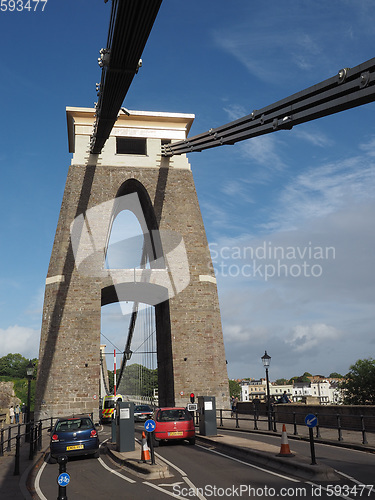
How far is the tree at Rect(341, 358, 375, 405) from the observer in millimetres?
61616

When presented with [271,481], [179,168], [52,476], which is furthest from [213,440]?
[179,168]

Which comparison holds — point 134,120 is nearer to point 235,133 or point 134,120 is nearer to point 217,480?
point 235,133

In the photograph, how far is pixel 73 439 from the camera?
15117 millimetres

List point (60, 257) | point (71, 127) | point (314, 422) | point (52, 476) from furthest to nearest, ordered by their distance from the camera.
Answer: point (71, 127)
point (60, 257)
point (52, 476)
point (314, 422)

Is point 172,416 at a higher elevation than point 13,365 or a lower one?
lower

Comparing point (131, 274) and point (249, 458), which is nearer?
point (249, 458)

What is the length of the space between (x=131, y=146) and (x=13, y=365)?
388 feet

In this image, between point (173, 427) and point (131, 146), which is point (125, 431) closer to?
point (173, 427)

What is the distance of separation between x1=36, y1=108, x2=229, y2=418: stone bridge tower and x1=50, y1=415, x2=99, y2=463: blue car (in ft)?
52.7

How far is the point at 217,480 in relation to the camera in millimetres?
10492

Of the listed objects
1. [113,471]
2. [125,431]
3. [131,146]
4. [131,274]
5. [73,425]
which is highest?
[131,146]

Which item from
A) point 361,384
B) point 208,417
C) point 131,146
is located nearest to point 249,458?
point 208,417

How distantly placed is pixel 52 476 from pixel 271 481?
5.71 metres

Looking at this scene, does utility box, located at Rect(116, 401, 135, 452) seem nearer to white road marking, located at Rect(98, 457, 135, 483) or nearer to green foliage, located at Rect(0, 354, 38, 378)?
white road marking, located at Rect(98, 457, 135, 483)
